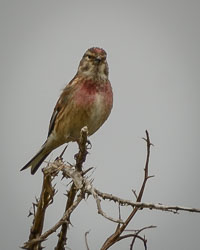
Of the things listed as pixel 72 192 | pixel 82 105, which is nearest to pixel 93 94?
pixel 82 105

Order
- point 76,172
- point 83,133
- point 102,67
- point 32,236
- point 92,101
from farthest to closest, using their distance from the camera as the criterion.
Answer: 1. point 102,67
2. point 92,101
3. point 83,133
4. point 76,172
5. point 32,236

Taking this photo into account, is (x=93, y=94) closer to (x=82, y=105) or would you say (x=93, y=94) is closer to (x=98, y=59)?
(x=82, y=105)

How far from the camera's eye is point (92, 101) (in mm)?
6004

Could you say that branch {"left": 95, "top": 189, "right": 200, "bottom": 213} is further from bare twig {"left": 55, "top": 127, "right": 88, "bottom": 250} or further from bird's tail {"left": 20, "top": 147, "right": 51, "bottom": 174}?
bird's tail {"left": 20, "top": 147, "right": 51, "bottom": 174}

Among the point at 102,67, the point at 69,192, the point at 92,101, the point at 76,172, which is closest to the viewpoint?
the point at 69,192

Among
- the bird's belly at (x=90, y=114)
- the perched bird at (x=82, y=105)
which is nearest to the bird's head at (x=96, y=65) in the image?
the perched bird at (x=82, y=105)

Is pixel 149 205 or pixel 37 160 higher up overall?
pixel 37 160

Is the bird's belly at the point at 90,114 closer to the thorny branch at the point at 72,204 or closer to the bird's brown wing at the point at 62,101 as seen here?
the bird's brown wing at the point at 62,101

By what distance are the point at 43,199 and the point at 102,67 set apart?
419 centimetres

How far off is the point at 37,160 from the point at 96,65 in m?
1.46

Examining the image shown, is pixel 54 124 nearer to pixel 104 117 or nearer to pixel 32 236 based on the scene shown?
pixel 104 117

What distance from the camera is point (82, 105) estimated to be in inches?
238

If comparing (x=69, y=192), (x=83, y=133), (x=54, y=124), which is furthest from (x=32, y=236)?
(x=54, y=124)

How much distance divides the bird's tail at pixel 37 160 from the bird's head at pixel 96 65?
117cm
